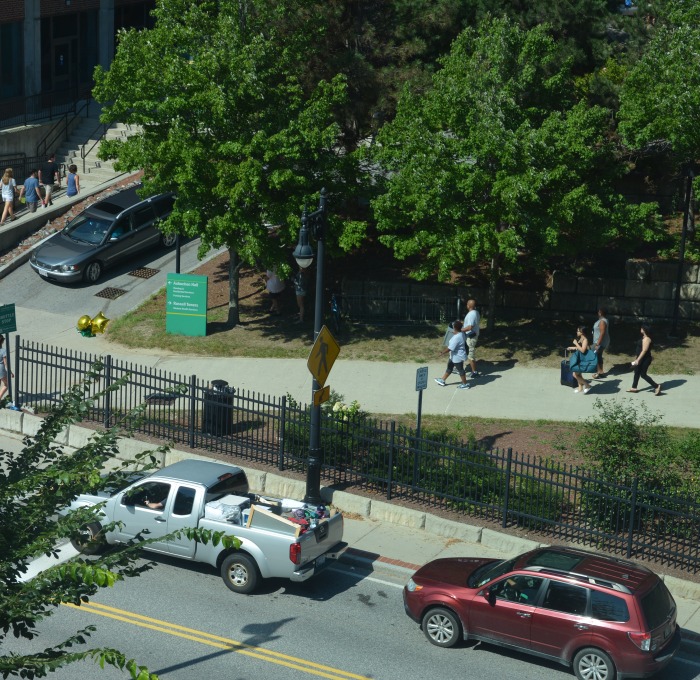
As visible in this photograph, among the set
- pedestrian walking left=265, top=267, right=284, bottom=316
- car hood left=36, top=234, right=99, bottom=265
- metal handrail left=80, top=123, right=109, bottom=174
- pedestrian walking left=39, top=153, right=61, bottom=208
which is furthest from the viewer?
metal handrail left=80, top=123, right=109, bottom=174

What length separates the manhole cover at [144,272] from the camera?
92.7ft

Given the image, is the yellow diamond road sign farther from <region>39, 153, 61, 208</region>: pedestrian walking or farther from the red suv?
<region>39, 153, 61, 208</region>: pedestrian walking

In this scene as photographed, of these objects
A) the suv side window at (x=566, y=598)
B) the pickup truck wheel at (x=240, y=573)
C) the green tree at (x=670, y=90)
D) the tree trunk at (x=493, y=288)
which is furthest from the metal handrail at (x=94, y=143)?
the suv side window at (x=566, y=598)

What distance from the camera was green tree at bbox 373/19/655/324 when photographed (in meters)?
22.1

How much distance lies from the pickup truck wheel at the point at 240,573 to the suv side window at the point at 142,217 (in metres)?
15.9

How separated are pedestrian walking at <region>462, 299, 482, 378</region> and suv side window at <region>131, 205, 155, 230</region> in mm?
10478

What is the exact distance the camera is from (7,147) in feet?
112

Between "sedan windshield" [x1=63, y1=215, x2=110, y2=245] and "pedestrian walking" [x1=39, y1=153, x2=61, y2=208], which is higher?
"pedestrian walking" [x1=39, y1=153, x2=61, y2=208]

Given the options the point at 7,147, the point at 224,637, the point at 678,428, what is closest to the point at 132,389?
the point at 224,637

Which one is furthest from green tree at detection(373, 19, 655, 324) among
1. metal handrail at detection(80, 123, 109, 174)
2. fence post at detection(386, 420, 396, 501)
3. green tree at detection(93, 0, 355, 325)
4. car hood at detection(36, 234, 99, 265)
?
metal handrail at detection(80, 123, 109, 174)

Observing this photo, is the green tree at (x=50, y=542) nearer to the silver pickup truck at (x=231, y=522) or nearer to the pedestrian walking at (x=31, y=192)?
the silver pickup truck at (x=231, y=522)

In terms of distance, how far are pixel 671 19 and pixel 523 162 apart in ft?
15.1

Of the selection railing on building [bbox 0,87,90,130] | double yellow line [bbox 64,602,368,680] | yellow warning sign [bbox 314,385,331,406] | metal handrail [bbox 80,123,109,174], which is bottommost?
double yellow line [bbox 64,602,368,680]

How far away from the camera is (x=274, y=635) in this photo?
13.3 m
